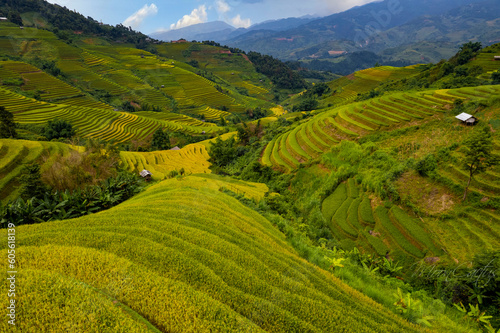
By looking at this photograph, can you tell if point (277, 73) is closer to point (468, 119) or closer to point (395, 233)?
point (468, 119)

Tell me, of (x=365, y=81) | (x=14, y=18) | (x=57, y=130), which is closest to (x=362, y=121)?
(x=57, y=130)

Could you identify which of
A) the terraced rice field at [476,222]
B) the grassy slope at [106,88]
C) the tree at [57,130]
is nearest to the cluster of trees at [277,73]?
the grassy slope at [106,88]

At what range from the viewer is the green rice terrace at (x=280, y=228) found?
2.99 metres

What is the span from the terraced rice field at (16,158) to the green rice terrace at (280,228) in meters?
0.17

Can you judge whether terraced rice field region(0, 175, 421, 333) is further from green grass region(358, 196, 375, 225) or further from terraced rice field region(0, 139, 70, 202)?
terraced rice field region(0, 139, 70, 202)

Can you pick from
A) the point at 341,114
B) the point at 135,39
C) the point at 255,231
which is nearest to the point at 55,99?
the point at 341,114

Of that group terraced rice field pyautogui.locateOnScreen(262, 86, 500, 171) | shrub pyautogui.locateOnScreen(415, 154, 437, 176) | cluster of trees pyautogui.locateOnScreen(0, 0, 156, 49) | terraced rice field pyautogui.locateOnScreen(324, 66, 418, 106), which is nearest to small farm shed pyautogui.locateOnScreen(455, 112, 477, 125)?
terraced rice field pyautogui.locateOnScreen(262, 86, 500, 171)

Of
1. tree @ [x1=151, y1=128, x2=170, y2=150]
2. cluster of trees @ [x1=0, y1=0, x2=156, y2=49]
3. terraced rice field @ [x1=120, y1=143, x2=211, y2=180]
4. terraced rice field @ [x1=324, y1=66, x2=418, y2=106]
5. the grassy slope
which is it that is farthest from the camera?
cluster of trees @ [x1=0, y1=0, x2=156, y2=49]

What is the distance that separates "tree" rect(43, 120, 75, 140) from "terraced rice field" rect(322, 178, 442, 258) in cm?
4477

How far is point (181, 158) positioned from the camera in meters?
35.9

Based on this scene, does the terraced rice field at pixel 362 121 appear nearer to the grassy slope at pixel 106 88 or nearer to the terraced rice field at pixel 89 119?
the terraced rice field at pixel 89 119

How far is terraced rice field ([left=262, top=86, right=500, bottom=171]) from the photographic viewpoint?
20.3m

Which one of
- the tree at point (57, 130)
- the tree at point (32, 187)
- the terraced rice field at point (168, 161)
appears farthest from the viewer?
the tree at point (57, 130)

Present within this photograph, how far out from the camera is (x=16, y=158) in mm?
19734
